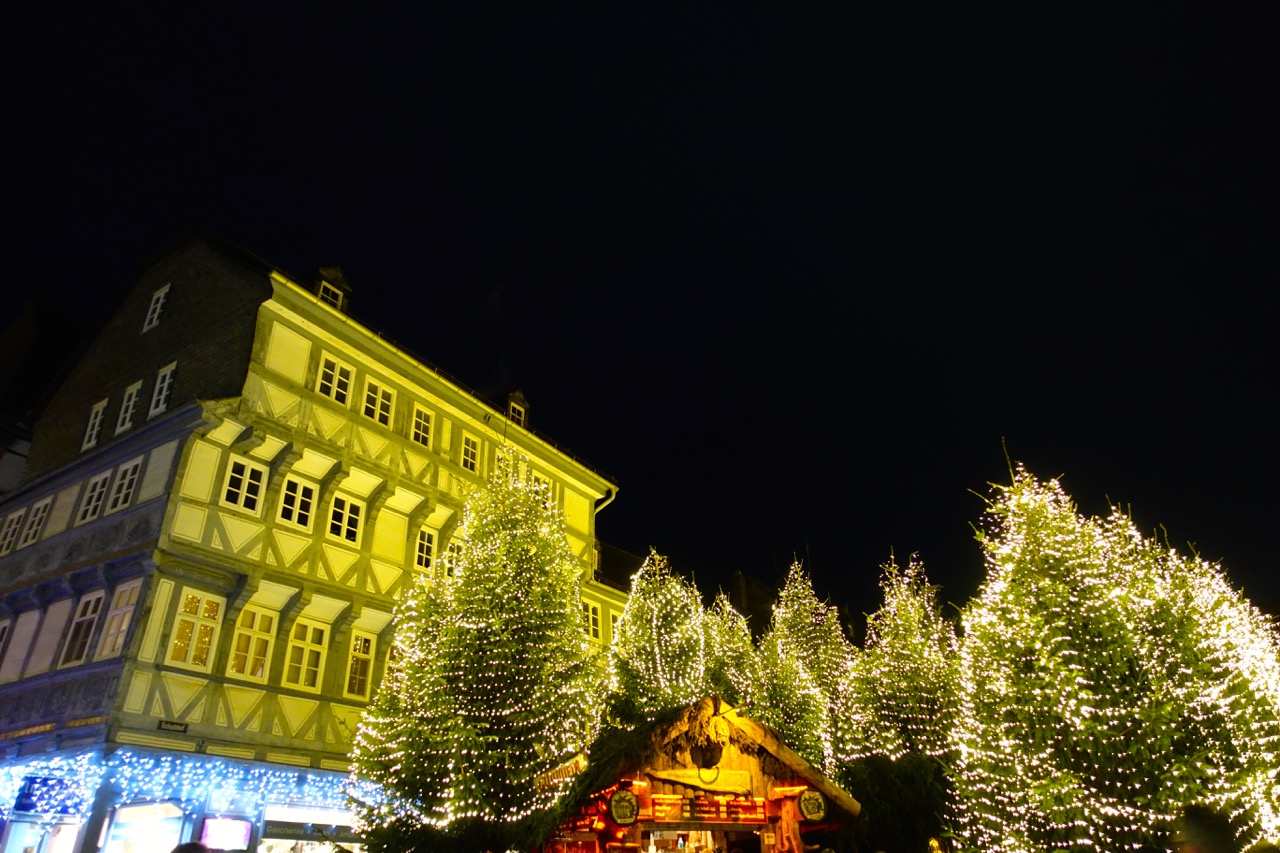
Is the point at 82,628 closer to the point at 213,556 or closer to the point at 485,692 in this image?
the point at 213,556

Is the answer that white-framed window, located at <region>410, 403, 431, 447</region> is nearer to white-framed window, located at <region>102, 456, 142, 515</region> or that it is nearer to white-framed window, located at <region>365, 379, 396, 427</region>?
white-framed window, located at <region>365, 379, 396, 427</region>

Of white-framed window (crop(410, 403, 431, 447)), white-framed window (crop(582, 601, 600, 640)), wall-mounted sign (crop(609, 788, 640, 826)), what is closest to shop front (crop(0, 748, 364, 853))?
wall-mounted sign (crop(609, 788, 640, 826))

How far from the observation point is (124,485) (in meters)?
20.2

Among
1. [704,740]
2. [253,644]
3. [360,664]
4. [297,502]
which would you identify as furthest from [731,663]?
[253,644]

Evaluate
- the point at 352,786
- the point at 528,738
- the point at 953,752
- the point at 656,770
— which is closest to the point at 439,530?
the point at 352,786

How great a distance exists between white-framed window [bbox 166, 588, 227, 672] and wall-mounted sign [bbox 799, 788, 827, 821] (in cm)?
1363

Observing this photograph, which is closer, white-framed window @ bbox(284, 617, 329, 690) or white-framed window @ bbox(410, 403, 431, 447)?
white-framed window @ bbox(284, 617, 329, 690)

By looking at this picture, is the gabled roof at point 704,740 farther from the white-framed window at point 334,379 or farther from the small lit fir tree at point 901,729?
the white-framed window at point 334,379

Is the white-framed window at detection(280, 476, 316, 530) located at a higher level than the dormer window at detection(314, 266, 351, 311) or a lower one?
lower

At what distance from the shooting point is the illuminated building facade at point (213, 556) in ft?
56.3

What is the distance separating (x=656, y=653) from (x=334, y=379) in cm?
1249

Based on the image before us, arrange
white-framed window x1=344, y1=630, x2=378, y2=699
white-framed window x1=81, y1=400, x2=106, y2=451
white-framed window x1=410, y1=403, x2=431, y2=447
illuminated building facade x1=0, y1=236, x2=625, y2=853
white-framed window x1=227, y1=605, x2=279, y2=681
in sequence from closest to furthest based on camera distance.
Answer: illuminated building facade x1=0, y1=236, x2=625, y2=853
white-framed window x1=227, y1=605, x2=279, y2=681
white-framed window x1=344, y1=630, x2=378, y2=699
white-framed window x1=81, y1=400, x2=106, y2=451
white-framed window x1=410, y1=403, x2=431, y2=447

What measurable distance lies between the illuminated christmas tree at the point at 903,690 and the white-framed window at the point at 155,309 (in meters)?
25.2

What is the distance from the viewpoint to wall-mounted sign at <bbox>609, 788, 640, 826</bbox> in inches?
486
